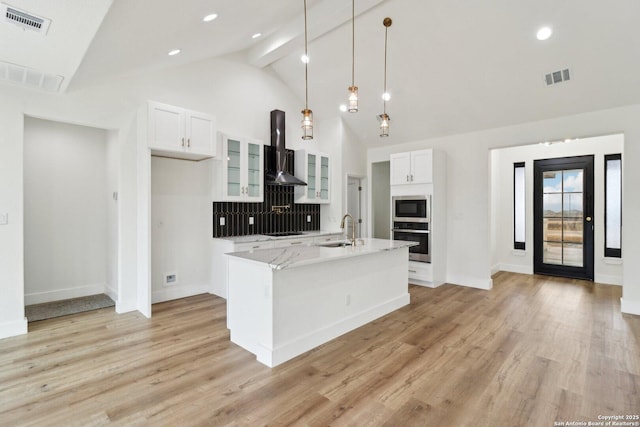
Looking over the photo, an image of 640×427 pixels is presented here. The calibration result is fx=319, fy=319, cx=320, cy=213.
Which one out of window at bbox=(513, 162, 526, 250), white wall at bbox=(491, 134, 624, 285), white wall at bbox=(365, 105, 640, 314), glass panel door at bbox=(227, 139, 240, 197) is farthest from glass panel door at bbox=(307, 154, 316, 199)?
window at bbox=(513, 162, 526, 250)

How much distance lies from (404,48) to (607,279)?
5.28 m

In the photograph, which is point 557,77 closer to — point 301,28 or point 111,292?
point 301,28

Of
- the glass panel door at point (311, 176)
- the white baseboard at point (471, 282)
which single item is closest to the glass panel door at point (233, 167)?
the glass panel door at point (311, 176)

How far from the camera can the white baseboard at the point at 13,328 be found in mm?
3219

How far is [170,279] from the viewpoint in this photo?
4.62 meters

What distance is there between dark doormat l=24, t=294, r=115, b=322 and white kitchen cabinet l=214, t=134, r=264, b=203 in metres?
2.10

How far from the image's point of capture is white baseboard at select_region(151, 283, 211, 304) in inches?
177

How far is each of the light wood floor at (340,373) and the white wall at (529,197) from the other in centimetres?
208

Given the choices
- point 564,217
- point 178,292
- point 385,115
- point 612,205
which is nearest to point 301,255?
point 385,115

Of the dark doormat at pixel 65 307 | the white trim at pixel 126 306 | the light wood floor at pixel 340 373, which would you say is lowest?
the light wood floor at pixel 340 373

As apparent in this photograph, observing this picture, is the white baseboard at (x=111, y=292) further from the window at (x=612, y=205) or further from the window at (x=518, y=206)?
the window at (x=612, y=205)

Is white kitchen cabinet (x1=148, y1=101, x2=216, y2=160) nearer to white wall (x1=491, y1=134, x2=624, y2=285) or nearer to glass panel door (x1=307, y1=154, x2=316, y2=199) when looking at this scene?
glass panel door (x1=307, y1=154, x2=316, y2=199)

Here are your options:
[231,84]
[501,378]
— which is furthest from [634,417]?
[231,84]

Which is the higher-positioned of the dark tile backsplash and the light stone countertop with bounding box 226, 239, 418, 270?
the dark tile backsplash
